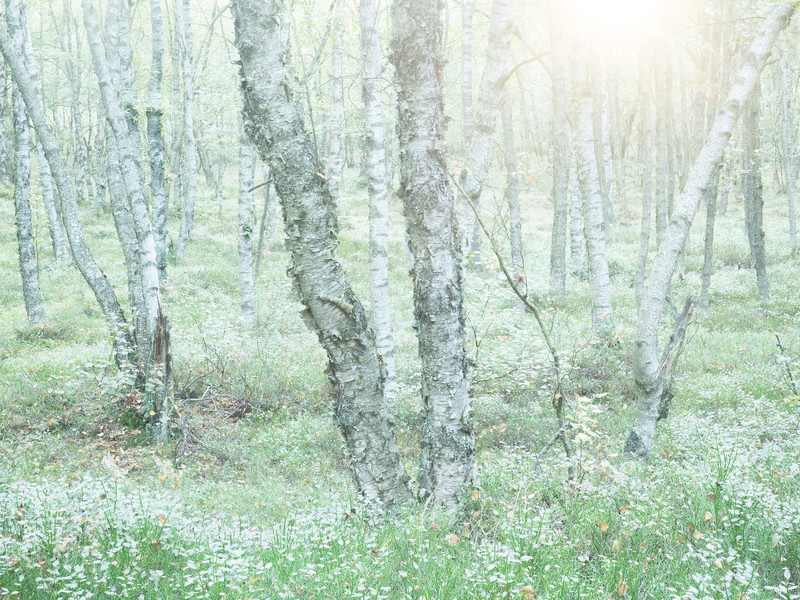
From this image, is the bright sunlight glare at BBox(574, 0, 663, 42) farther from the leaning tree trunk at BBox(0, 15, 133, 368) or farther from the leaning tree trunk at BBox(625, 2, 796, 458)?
the leaning tree trunk at BBox(0, 15, 133, 368)

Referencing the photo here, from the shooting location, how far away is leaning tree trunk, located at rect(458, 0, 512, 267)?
627 centimetres

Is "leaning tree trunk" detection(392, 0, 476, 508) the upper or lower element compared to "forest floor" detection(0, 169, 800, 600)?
upper

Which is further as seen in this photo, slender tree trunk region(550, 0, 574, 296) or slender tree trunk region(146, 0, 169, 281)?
slender tree trunk region(550, 0, 574, 296)

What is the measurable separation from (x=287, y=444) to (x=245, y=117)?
5.33 meters

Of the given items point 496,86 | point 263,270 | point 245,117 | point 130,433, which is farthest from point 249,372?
point 263,270

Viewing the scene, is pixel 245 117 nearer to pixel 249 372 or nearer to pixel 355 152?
pixel 249 372

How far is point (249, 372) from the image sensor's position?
34.7 feet

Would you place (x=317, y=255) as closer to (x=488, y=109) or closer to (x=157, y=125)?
(x=488, y=109)

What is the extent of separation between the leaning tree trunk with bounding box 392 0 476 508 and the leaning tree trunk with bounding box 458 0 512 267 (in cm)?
183

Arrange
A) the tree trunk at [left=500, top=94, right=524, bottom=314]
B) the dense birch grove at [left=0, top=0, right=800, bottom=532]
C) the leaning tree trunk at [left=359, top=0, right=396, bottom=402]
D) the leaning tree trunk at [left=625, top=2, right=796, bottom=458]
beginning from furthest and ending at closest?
the tree trunk at [left=500, top=94, right=524, bottom=314], the leaning tree trunk at [left=359, top=0, right=396, bottom=402], the leaning tree trunk at [left=625, top=2, right=796, bottom=458], the dense birch grove at [left=0, top=0, right=800, bottom=532]

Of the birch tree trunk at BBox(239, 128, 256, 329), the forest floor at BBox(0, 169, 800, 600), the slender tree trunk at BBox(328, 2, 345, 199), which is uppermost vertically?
the slender tree trunk at BBox(328, 2, 345, 199)

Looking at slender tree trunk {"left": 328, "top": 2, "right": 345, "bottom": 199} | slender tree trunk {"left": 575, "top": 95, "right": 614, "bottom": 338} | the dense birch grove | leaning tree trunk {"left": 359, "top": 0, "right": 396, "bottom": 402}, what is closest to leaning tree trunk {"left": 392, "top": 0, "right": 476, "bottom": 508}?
the dense birch grove

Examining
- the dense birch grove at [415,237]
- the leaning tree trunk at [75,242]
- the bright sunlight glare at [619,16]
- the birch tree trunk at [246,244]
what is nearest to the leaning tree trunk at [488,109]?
the dense birch grove at [415,237]

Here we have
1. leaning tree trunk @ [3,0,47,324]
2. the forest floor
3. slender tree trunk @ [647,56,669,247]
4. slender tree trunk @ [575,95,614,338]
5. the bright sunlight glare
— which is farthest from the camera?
slender tree trunk @ [647,56,669,247]
